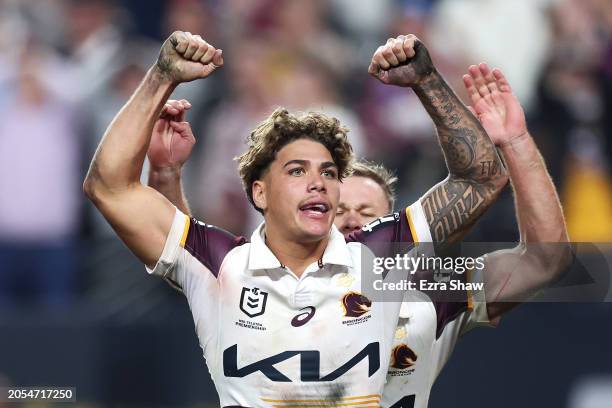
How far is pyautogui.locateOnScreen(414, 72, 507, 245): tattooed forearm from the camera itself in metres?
5.23

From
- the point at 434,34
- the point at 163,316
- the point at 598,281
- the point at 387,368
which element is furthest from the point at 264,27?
the point at 387,368

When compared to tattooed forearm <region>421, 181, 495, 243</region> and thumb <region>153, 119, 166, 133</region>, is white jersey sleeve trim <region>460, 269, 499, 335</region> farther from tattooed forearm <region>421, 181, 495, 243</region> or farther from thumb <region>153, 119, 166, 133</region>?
thumb <region>153, 119, 166, 133</region>

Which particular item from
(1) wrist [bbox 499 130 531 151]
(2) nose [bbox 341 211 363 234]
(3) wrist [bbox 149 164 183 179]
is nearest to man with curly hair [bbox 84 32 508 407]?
(1) wrist [bbox 499 130 531 151]

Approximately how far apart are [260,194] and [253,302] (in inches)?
21.2

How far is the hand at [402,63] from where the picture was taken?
17.0 feet

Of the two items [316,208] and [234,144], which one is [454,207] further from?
[234,144]

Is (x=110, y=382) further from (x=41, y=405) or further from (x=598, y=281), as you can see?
(x=598, y=281)

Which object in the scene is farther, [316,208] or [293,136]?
[293,136]

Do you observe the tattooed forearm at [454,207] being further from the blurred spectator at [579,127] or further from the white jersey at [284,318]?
the blurred spectator at [579,127]

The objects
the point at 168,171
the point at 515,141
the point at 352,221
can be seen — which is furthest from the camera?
the point at 352,221

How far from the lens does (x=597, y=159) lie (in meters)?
9.77

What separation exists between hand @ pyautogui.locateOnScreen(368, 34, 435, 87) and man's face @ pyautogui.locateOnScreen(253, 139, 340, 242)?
1.39ft

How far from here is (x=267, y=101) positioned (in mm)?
9820

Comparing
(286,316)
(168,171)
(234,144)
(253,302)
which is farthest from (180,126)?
(234,144)
